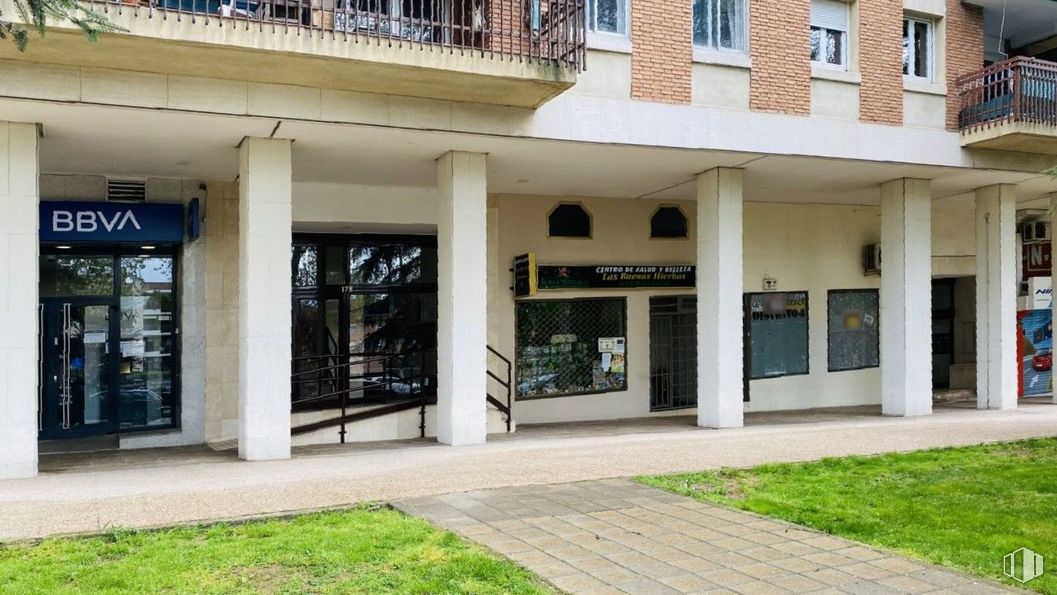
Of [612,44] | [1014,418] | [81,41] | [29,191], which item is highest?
[612,44]

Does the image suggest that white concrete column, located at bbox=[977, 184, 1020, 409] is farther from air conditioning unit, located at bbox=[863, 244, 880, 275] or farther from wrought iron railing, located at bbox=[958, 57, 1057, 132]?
air conditioning unit, located at bbox=[863, 244, 880, 275]

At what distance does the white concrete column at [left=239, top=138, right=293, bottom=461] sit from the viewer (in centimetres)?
1088

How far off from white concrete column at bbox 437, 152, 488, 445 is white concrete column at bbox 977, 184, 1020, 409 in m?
10.0

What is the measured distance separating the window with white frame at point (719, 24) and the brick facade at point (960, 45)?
4.18m

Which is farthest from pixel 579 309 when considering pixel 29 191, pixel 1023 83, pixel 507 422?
pixel 29 191

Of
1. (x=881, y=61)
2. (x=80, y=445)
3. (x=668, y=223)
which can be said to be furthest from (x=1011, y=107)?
(x=80, y=445)

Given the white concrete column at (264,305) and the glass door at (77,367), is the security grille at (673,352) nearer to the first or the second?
the white concrete column at (264,305)

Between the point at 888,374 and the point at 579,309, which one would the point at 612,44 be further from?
the point at 888,374

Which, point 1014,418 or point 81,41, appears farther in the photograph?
point 1014,418

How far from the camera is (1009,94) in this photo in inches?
566

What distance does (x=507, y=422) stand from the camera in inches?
562

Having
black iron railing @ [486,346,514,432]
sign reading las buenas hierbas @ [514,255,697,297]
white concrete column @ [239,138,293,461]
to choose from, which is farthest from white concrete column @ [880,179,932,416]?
white concrete column @ [239,138,293,461]

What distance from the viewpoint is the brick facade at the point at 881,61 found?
14188 mm

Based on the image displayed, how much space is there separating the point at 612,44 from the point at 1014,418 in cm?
898
